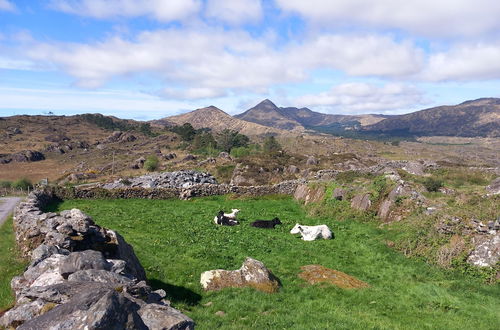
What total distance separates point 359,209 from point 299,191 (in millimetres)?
10884

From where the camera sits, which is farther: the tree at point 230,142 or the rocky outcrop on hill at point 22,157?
the tree at point 230,142

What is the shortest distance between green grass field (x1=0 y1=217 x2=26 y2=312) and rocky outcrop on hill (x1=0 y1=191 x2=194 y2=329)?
5.48 feet

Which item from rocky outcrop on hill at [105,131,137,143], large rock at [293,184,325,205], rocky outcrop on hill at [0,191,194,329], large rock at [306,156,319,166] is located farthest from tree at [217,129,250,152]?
rocky outcrop on hill at [0,191,194,329]

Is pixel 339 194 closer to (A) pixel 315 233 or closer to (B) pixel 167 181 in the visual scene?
(A) pixel 315 233

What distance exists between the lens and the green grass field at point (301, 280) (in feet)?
37.8

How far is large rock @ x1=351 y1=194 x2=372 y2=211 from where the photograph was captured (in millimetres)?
26922

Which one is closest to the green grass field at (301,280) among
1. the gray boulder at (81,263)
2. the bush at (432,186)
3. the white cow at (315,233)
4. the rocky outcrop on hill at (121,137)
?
the white cow at (315,233)

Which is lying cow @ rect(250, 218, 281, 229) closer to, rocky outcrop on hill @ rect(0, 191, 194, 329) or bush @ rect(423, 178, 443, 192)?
rocky outcrop on hill @ rect(0, 191, 194, 329)

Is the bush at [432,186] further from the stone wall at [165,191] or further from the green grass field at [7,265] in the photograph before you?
the green grass field at [7,265]

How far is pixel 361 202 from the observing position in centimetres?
2758

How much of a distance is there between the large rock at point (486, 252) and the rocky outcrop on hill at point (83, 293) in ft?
49.7

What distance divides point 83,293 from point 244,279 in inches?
315

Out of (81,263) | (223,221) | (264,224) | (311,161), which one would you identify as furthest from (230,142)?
(81,263)

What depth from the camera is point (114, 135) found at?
531 feet
